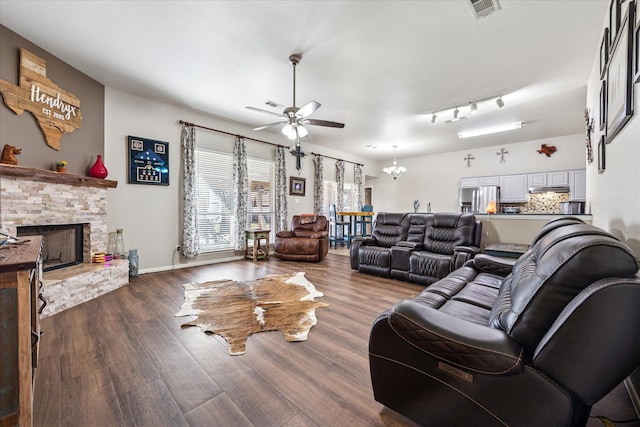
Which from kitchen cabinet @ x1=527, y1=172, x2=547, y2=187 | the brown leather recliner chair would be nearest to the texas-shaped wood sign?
the brown leather recliner chair

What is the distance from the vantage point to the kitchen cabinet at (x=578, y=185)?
6.15 metres

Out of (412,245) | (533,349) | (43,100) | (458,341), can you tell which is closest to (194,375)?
(458,341)

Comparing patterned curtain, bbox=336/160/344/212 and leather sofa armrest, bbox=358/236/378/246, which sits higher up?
patterned curtain, bbox=336/160/344/212

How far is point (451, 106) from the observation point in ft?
15.1

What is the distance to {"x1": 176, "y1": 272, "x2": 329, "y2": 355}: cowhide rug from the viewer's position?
2.30 metres

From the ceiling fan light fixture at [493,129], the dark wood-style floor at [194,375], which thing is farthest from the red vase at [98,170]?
the ceiling fan light fixture at [493,129]

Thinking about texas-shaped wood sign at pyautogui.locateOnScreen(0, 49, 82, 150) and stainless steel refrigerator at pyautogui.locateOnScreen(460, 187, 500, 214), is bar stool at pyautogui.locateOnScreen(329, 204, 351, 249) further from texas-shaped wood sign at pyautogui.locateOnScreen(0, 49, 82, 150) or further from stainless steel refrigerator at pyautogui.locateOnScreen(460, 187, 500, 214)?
texas-shaped wood sign at pyautogui.locateOnScreen(0, 49, 82, 150)

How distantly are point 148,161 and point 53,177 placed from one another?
1.36 meters

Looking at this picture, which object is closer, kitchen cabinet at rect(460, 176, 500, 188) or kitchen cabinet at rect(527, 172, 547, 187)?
kitchen cabinet at rect(527, 172, 547, 187)

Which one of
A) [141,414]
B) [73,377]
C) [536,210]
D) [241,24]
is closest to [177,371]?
[141,414]

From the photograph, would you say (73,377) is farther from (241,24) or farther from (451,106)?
(451,106)

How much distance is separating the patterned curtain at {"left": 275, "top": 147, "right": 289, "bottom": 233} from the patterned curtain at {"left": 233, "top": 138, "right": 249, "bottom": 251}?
91 centimetres

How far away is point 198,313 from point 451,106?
200 inches

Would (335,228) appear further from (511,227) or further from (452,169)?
(452,169)
